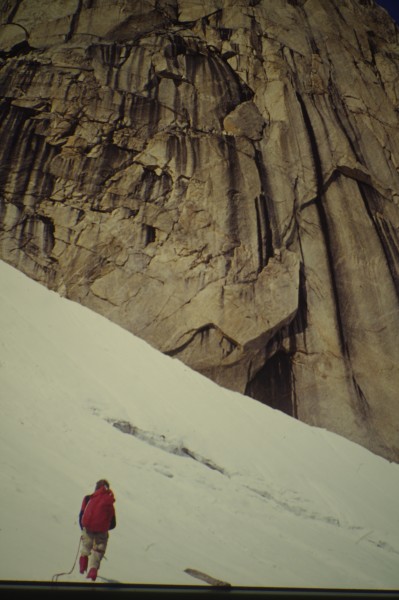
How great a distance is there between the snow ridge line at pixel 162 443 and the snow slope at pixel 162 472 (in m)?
0.03

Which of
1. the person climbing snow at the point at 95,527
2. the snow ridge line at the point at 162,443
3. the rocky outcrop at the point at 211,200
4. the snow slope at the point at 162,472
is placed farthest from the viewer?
the rocky outcrop at the point at 211,200

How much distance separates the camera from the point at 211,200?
53.6 feet

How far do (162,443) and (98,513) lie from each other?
5336 mm

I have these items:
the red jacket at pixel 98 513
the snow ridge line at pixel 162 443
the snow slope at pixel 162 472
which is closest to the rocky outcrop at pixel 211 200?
the snow slope at pixel 162 472

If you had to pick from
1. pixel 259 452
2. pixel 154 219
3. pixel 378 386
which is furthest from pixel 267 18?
pixel 259 452

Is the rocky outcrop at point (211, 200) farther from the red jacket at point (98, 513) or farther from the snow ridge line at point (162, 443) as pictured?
the red jacket at point (98, 513)

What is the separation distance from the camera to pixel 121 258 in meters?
15.6

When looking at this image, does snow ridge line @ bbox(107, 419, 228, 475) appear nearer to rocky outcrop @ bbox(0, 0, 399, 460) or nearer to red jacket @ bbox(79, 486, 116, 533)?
rocky outcrop @ bbox(0, 0, 399, 460)

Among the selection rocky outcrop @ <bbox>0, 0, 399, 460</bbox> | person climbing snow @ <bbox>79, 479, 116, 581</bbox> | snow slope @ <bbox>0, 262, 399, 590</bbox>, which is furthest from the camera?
rocky outcrop @ <bbox>0, 0, 399, 460</bbox>

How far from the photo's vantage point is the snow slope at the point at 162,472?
5363 mm

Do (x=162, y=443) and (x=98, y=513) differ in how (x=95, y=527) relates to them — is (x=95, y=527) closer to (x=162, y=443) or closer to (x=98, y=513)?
(x=98, y=513)

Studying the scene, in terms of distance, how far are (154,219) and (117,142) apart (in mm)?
3603

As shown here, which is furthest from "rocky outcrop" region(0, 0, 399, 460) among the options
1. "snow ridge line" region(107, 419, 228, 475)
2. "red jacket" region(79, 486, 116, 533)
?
"red jacket" region(79, 486, 116, 533)

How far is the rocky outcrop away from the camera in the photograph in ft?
48.3
